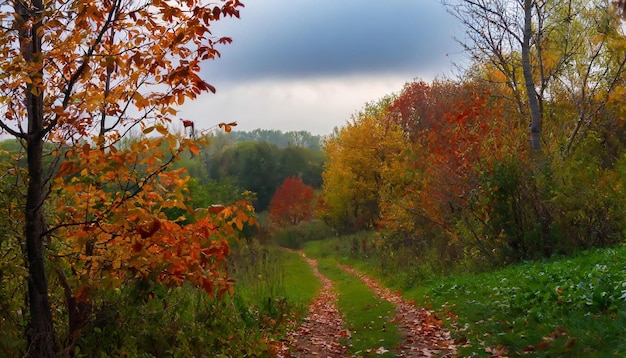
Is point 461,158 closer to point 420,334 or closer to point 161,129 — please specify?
point 420,334

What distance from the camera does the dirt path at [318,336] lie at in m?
8.75

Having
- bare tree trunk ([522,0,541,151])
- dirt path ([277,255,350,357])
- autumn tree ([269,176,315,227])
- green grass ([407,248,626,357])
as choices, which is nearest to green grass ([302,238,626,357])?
green grass ([407,248,626,357])

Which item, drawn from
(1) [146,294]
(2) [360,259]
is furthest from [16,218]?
(2) [360,259]

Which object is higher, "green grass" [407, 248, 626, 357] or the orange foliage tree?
the orange foliage tree

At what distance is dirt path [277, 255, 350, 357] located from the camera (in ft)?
28.7

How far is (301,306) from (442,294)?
3.43 meters

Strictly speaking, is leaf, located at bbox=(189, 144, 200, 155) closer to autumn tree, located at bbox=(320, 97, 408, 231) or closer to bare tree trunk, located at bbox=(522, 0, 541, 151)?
bare tree trunk, located at bbox=(522, 0, 541, 151)

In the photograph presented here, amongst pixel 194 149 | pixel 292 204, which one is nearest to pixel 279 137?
pixel 292 204

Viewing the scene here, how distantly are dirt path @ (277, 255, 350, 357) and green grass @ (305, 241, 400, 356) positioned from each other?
8.8 inches

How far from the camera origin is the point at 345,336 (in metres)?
10.2

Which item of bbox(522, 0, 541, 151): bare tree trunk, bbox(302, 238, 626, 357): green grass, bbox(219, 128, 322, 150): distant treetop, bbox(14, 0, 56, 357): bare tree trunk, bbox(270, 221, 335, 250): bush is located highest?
bbox(219, 128, 322, 150): distant treetop

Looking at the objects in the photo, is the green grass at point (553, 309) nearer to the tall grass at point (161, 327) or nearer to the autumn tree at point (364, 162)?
the tall grass at point (161, 327)

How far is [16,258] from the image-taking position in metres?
5.05

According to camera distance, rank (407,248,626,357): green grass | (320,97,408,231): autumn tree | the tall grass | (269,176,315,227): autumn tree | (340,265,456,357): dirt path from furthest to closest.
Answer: (269,176,315,227): autumn tree → (320,97,408,231): autumn tree → (340,265,456,357): dirt path → (407,248,626,357): green grass → the tall grass
